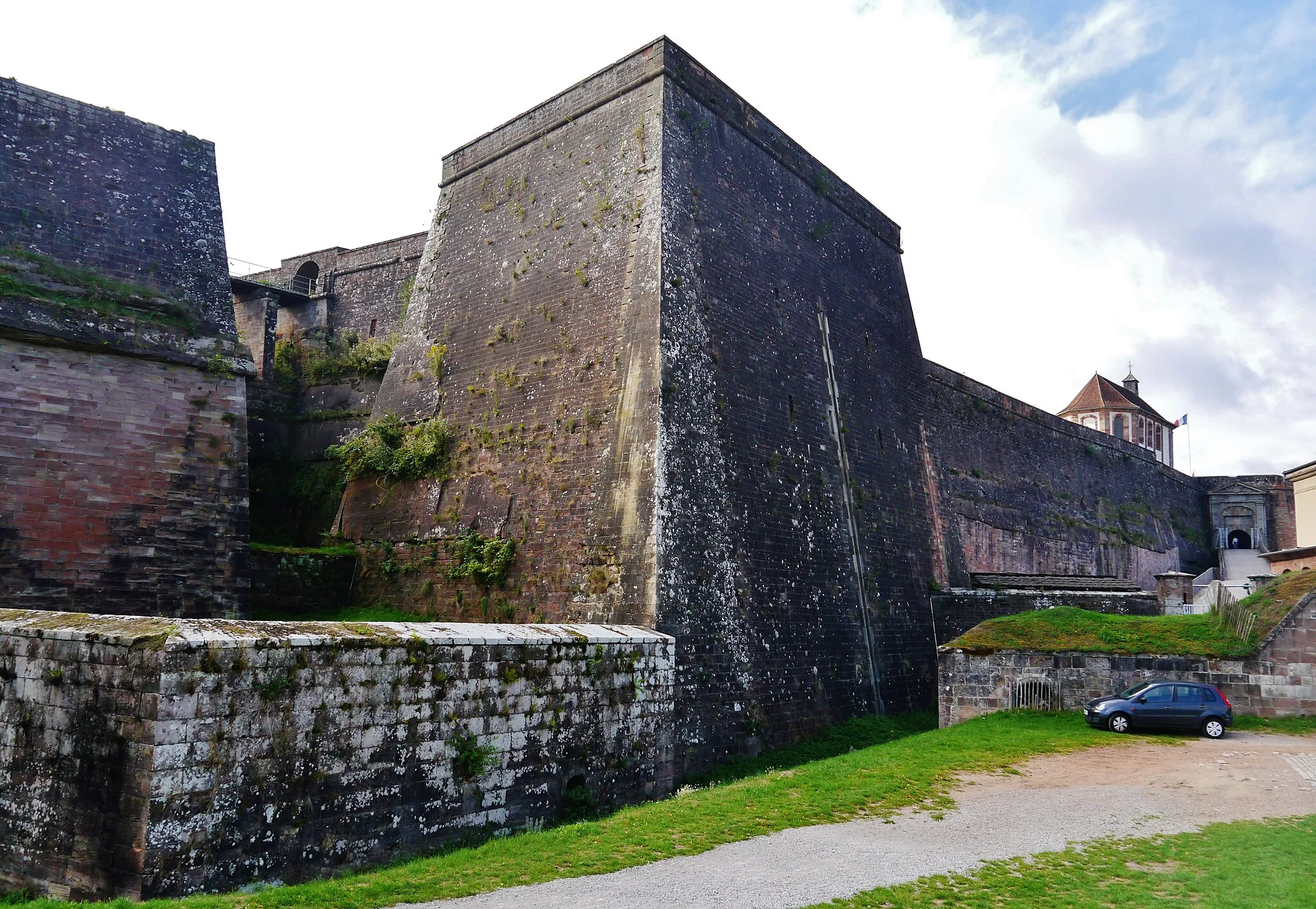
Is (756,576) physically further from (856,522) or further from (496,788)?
(496,788)

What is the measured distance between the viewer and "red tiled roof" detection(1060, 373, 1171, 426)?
52531mm

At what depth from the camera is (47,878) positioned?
7270 millimetres

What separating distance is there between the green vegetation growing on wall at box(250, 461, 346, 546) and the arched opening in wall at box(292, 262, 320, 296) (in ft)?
22.1

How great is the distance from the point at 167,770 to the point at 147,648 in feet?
3.03

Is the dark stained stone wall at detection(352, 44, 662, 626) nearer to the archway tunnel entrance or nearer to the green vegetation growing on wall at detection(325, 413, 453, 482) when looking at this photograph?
the green vegetation growing on wall at detection(325, 413, 453, 482)

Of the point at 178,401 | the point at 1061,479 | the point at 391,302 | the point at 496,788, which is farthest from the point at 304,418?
the point at 1061,479

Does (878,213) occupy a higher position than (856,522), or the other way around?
(878,213)

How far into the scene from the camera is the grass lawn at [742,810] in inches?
278

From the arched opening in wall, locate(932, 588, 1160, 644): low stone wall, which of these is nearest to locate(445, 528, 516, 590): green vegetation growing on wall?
locate(932, 588, 1160, 644): low stone wall

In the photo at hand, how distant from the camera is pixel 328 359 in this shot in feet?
71.0

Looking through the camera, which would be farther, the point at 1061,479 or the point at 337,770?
the point at 1061,479

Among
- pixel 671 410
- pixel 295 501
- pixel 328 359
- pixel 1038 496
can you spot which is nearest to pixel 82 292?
pixel 295 501

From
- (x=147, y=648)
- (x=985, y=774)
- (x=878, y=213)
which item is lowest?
(x=985, y=774)

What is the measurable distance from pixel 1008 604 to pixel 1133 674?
16.5 feet
